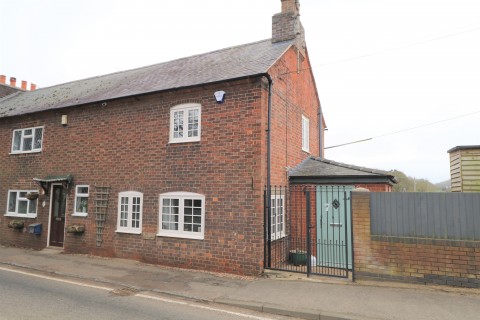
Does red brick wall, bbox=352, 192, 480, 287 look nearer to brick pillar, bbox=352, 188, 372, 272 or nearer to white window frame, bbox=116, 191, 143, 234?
brick pillar, bbox=352, 188, 372, 272

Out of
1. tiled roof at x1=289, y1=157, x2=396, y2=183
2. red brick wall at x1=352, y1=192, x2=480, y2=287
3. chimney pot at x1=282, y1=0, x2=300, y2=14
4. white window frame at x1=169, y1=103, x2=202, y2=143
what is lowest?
red brick wall at x1=352, y1=192, x2=480, y2=287

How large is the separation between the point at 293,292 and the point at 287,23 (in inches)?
378

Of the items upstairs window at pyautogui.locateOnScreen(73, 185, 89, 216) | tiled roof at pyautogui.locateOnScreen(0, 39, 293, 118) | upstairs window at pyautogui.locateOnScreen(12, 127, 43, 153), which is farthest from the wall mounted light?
upstairs window at pyautogui.locateOnScreen(12, 127, 43, 153)

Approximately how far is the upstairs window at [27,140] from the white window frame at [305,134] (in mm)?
11019

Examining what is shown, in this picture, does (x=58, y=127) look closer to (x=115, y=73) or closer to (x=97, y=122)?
(x=97, y=122)

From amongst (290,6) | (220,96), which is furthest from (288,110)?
(290,6)

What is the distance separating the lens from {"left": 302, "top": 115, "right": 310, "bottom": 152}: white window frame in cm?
1291

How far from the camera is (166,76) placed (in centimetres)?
1245

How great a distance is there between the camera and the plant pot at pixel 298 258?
9867mm

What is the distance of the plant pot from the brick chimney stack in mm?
7611

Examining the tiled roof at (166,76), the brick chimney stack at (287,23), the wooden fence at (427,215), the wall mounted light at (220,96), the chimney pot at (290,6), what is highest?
the chimney pot at (290,6)

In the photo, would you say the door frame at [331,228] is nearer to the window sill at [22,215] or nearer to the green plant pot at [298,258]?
the green plant pot at [298,258]

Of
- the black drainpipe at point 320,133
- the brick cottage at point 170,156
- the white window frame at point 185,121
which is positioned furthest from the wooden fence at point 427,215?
the black drainpipe at point 320,133

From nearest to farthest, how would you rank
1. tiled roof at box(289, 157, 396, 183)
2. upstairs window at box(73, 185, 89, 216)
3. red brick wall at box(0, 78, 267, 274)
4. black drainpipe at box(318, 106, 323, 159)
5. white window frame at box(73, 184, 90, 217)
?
red brick wall at box(0, 78, 267, 274) < tiled roof at box(289, 157, 396, 183) < white window frame at box(73, 184, 90, 217) < upstairs window at box(73, 185, 89, 216) < black drainpipe at box(318, 106, 323, 159)
